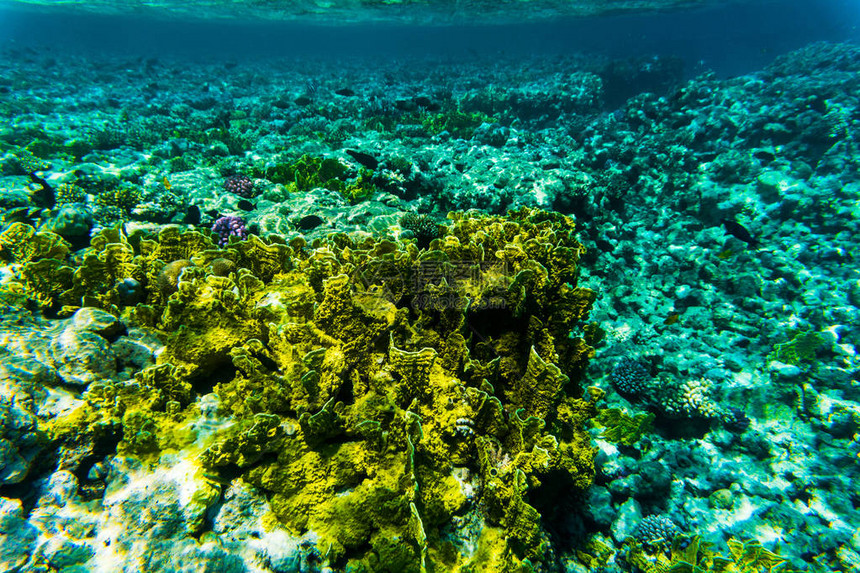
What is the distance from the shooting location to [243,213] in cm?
789

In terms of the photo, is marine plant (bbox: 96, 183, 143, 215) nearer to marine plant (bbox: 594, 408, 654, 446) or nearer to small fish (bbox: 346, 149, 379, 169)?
small fish (bbox: 346, 149, 379, 169)

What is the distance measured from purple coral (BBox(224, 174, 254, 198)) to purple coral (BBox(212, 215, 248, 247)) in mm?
2257

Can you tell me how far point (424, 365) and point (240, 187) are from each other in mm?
8322

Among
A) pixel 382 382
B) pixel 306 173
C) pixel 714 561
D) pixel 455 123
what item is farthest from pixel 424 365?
pixel 455 123

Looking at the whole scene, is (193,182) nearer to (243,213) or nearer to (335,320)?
(243,213)

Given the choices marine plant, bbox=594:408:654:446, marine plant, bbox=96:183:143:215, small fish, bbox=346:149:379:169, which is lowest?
marine plant, bbox=594:408:654:446

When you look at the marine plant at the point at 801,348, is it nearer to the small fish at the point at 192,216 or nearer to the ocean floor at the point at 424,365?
the ocean floor at the point at 424,365

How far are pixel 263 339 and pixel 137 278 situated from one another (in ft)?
5.96

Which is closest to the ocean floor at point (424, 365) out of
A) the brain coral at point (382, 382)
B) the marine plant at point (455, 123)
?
the brain coral at point (382, 382)

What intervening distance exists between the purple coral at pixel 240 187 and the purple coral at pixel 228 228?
2.26 meters

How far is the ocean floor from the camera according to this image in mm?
2459

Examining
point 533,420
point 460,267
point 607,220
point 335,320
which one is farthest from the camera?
point 607,220

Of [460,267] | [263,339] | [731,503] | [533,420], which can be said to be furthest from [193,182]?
[731,503]

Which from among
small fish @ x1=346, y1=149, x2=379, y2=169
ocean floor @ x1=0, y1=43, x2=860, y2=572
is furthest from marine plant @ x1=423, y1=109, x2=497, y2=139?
small fish @ x1=346, y1=149, x2=379, y2=169
